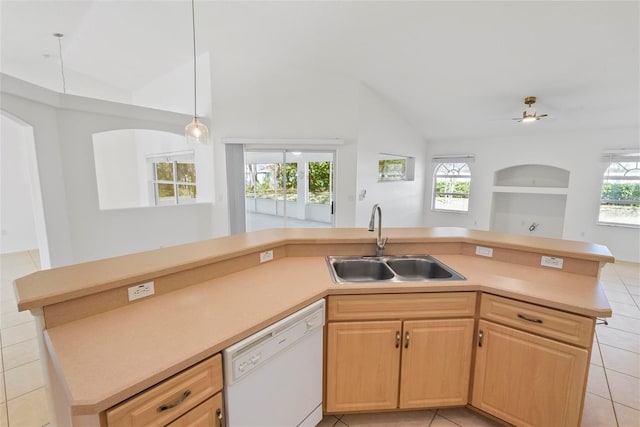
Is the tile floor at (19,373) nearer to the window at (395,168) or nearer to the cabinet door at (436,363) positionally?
the cabinet door at (436,363)

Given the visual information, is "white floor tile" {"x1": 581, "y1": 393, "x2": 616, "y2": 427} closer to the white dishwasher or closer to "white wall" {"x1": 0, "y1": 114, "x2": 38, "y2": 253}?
the white dishwasher

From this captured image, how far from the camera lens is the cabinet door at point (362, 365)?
61.6 inches

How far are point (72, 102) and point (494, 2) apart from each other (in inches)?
198

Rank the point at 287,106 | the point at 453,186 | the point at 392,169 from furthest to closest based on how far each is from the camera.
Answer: the point at 453,186 < the point at 392,169 < the point at 287,106

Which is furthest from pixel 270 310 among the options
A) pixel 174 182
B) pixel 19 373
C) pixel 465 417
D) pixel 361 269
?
pixel 174 182

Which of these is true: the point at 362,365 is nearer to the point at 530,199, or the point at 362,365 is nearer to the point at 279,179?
the point at 279,179

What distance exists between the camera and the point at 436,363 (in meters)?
1.63

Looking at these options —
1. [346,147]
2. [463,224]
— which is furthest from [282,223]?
[463,224]

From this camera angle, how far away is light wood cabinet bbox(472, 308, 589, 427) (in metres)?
1.38

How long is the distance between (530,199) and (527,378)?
20.6 feet

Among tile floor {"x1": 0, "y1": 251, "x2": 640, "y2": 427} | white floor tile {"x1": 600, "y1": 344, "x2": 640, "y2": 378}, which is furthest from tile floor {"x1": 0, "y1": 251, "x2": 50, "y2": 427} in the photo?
white floor tile {"x1": 600, "y1": 344, "x2": 640, "y2": 378}

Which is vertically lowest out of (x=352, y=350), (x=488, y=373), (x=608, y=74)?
(x=488, y=373)

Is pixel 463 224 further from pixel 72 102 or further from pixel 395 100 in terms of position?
pixel 72 102

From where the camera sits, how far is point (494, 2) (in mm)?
2783
